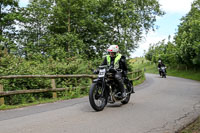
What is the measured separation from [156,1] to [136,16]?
8407 millimetres

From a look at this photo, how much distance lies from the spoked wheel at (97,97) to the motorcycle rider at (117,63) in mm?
688

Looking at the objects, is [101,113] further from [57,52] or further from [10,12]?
[10,12]

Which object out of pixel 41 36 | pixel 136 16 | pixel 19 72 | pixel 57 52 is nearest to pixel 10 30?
pixel 41 36

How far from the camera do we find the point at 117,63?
750 cm

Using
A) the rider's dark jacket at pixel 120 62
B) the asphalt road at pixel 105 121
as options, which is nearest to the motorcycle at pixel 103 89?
the asphalt road at pixel 105 121

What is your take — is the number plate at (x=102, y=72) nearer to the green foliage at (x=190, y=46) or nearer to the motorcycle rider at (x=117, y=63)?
the motorcycle rider at (x=117, y=63)

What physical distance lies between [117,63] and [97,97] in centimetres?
146

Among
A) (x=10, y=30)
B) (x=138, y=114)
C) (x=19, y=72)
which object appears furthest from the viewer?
(x=10, y=30)

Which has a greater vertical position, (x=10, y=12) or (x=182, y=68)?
(x=10, y=12)

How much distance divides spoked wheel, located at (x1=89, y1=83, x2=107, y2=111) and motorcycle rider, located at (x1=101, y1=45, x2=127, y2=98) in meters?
0.69

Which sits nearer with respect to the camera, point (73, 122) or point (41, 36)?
point (73, 122)

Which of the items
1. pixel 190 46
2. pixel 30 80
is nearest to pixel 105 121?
pixel 30 80

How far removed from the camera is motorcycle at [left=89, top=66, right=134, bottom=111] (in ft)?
21.1

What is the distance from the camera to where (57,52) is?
21859 mm
